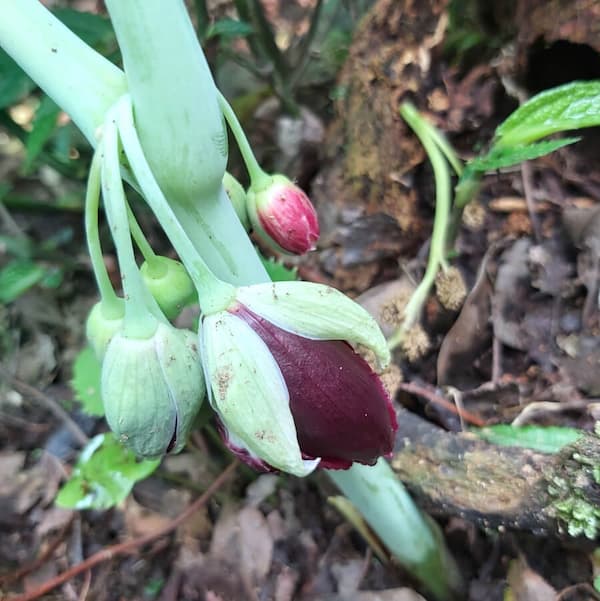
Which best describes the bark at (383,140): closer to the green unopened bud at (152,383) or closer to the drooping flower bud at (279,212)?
the drooping flower bud at (279,212)

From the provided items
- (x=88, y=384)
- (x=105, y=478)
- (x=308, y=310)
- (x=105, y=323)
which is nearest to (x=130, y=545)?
(x=105, y=478)

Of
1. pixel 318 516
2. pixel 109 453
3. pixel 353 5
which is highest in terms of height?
pixel 353 5

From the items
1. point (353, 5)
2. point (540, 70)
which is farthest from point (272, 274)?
point (353, 5)

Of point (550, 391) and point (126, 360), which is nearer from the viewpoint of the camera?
point (126, 360)

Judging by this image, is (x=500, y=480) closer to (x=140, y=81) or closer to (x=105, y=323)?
(x=105, y=323)

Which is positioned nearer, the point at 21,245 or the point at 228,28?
the point at 228,28

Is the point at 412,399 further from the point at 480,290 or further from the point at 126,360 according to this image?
the point at 126,360

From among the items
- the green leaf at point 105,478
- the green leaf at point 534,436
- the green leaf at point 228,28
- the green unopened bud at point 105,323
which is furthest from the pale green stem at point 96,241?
the green leaf at point 228,28
